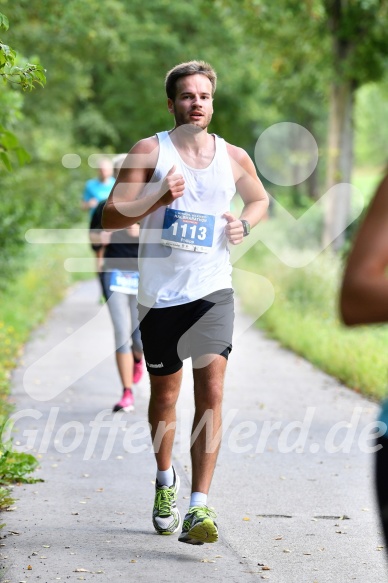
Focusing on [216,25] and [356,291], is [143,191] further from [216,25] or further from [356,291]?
[216,25]

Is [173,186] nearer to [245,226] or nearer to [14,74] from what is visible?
[245,226]

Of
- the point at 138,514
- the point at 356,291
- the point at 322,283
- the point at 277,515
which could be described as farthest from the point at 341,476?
the point at 322,283

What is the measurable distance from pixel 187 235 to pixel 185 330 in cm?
45

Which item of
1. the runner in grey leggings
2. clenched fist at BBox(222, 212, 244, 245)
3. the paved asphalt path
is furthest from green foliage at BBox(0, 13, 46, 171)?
the runner in grey leggings

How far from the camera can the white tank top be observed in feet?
16.3

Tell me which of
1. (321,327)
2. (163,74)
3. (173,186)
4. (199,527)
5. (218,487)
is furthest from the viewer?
(321,327)

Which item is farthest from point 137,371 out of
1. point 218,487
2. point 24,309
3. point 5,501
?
point 24,309

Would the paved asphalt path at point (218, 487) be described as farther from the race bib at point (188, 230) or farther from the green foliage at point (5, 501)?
the race bib at point (188, 230)

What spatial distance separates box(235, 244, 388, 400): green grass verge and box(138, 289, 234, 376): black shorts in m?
3.01

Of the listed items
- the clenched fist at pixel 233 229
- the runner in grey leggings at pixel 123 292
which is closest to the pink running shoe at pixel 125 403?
the runner in grey leggings at pixel 123 292

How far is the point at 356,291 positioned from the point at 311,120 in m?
37.7

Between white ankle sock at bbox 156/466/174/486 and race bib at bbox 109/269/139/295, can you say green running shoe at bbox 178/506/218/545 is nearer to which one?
white ankle sock at bbox 156/466/174/486

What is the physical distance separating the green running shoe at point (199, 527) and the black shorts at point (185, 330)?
67 centimetres

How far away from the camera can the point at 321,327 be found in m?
13.5
